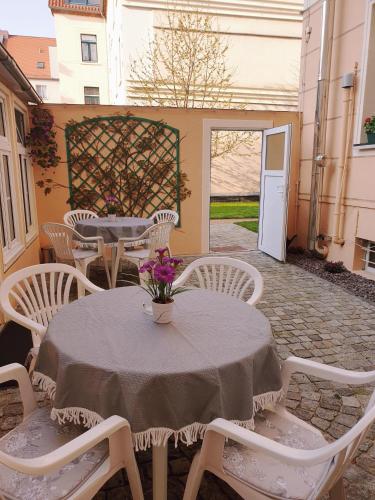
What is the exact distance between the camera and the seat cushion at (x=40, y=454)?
3.23 feet

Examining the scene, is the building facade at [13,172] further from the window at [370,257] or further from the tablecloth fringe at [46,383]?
the window at [370,257]

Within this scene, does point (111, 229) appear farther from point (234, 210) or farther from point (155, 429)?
point (234, 210)

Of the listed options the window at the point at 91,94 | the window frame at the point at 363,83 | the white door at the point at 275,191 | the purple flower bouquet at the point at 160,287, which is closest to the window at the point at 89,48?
the window at the point at 91,94

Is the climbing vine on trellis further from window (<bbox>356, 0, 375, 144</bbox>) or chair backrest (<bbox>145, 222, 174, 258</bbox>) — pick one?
window (<bbox>356, 0, 375, 144</bbox>)

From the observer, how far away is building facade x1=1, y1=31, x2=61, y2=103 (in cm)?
2178

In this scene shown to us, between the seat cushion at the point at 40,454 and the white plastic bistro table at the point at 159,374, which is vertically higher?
the white plastic bistro table at the point at 159,374

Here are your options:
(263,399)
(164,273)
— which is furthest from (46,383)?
(263,399)

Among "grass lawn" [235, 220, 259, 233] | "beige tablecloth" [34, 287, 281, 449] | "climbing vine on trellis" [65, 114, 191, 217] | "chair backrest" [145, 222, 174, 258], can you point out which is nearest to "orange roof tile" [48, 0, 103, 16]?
"grass lawn" [235, 220, 259, 233]

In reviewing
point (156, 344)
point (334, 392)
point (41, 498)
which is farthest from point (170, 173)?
point (41, 498)

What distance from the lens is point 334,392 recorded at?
6.85 ft

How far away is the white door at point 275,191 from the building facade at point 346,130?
1.63 feet

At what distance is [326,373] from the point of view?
1232 millimetres

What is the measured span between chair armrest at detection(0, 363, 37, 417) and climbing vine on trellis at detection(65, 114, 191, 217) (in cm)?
402

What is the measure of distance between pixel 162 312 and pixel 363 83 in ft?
13.4
